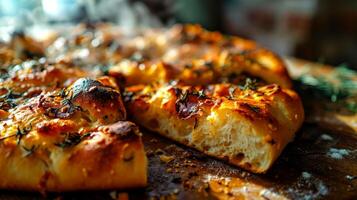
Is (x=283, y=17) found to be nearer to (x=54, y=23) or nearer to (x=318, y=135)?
(x=54, y=23)

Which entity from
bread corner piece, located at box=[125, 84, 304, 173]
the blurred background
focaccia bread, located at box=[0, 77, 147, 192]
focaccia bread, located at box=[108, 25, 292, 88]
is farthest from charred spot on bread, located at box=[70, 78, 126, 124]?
the blurred background

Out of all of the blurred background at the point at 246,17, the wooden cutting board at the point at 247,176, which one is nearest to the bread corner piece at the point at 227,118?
the wooden cutting board at the point at 247,176

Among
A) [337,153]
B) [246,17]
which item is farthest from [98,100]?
[246,17]

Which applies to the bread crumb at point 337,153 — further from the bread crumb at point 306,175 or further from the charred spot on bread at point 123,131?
the charred spot on bread at point 123,131

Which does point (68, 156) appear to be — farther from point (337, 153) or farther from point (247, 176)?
point (337, 153)

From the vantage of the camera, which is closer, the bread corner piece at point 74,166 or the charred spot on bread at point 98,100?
the bread corner piece at point 74,166

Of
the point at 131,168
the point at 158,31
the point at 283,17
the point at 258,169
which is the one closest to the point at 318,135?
the point at 258,169
